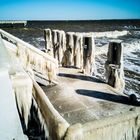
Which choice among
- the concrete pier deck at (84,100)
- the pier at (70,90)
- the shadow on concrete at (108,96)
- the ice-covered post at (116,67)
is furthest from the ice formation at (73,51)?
the shadow on concrete at (108,96)

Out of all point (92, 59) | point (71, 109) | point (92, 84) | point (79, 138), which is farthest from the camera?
point (92, 59)

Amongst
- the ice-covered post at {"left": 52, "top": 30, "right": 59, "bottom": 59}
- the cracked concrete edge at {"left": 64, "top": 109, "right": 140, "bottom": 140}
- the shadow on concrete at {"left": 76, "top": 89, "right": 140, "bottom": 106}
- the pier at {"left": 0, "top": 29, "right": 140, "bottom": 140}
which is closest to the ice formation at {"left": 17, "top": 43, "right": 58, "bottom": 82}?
the pier at {"left": 0, "top": 29, "right": 140, "bottom": 140}

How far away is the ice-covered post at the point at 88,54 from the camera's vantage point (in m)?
9.96

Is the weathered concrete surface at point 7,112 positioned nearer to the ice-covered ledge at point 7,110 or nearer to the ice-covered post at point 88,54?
the ice-covered ledge at point 7,110

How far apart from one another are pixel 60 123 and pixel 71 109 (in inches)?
179

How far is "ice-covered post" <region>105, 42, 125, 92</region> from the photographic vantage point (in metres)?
7.85

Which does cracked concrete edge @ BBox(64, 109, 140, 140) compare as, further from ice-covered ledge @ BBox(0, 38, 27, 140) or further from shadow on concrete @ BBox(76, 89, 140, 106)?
shadow on concrete @ BBox(76, 89, 140, 106)

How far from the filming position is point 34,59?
6918 mm

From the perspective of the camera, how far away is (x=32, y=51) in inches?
262

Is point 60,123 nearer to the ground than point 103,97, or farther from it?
farther from it

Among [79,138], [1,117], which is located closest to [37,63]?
[1,117]

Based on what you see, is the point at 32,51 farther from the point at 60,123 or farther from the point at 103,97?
the point at 60,123

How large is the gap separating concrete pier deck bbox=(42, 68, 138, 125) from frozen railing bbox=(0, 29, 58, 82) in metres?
0.80

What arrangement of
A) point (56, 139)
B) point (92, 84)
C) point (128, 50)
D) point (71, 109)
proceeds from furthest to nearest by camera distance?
point (128, 50), point (92, 84), point (71, 109), point (56, 139)
